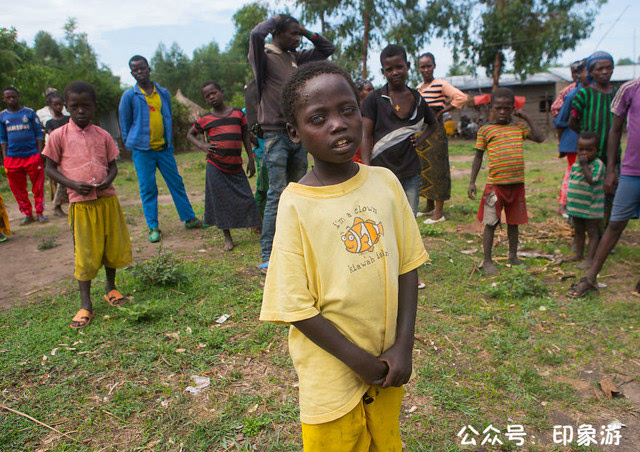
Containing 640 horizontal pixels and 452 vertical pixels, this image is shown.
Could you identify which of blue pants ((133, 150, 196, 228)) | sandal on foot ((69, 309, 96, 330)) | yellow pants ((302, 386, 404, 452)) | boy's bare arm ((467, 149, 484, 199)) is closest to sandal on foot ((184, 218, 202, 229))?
blue pants ((133, 150, 196, 228))

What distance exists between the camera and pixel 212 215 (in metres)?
5.65

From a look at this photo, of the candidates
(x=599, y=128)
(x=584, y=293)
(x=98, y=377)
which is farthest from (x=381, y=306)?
(x=599, y=128)

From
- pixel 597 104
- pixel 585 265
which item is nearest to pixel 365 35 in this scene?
pixel 597 104

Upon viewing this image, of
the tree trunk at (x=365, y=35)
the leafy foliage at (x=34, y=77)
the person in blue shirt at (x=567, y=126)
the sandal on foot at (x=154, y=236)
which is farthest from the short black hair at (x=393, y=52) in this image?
the tree trunk at (x=365, y=35)

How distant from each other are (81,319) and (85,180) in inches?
45.9

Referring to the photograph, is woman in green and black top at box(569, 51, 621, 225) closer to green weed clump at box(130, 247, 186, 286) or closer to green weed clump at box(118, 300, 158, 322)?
green weed clump at box(130, 247, 186, 286)

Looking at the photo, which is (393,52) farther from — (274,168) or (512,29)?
(512,29)

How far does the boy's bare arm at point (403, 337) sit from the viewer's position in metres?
1.46

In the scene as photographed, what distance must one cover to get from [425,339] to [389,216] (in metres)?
1.96

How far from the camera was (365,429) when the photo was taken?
1.54 meters

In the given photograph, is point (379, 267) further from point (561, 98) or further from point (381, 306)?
point (561, 98)

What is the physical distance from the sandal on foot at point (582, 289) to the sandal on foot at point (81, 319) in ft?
13.9

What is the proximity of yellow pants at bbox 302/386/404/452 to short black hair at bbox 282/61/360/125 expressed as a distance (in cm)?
106

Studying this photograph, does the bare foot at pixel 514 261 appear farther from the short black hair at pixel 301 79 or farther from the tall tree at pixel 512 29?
the tall tree at pixel 512 29
